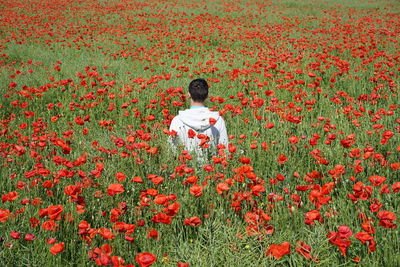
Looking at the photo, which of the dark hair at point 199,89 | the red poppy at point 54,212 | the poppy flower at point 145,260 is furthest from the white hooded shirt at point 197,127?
the poppy flower at point 145,260

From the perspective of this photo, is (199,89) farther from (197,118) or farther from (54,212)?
(54,212)

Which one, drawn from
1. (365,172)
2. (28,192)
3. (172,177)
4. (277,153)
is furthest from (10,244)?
(365,172)

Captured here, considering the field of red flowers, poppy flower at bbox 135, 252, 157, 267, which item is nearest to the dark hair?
the field of red flowers

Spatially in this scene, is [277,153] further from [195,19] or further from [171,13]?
[171,13]

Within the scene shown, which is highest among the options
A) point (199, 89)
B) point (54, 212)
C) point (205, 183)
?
point (199, 89)

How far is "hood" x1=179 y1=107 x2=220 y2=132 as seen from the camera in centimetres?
338

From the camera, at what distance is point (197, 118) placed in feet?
11.1

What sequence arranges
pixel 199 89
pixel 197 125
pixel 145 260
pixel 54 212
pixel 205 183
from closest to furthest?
pixel 145 260, pixel 54 212, pixel 205 183, pixel 197 125, pixel 199 89

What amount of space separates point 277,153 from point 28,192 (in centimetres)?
229

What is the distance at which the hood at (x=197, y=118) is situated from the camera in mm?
3379

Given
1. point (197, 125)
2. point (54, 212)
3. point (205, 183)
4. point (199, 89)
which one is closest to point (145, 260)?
point (54, 212)

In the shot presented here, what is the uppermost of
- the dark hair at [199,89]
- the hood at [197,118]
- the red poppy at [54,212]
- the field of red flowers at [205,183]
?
the dark hair at [199,89]

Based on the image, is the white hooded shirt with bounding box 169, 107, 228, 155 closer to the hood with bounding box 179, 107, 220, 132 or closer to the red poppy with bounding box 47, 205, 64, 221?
the hood with bounding box 179, 107, 220, 132

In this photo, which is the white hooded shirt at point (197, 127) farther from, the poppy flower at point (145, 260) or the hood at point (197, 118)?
the poppy flower at point (145, 260)
